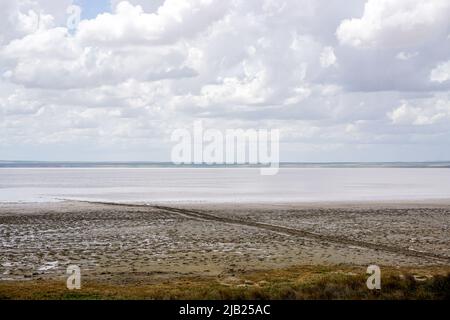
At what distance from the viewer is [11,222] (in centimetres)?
3966

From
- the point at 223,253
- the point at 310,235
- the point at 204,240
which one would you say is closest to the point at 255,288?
the point at 223,253

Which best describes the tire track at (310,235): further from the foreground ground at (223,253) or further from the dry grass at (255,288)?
the dry grass at (255,288)

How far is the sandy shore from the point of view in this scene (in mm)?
22672

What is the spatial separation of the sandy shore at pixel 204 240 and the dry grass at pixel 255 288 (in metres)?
1.61

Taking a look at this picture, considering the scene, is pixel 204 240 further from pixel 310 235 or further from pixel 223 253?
pixel 310 235

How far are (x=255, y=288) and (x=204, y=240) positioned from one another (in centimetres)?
1459

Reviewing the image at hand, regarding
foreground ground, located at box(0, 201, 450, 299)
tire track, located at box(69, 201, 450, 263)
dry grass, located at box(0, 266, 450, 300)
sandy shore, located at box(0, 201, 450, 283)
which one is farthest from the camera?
tire track, located at box(69, 201, 450, 263)

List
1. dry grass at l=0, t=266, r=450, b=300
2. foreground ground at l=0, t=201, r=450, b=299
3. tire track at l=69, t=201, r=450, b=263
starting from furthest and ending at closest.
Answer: tire track at l=69, t=201, r=450, b=263 → foreground ground at l=0, t=201, r=450, b=299 → dry grass at l=0, t=266, r=450, b=300

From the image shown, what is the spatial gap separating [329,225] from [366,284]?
2321 cm

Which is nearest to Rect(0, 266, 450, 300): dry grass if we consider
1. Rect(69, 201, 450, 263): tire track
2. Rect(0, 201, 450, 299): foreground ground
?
Rect(0, 201, 450, 299): foreground ground

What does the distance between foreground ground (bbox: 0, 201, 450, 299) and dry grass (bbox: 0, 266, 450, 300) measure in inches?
1.5

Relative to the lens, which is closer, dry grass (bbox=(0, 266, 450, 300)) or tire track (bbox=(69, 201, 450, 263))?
dry grass (bbox=(0, 266, 450, 300))

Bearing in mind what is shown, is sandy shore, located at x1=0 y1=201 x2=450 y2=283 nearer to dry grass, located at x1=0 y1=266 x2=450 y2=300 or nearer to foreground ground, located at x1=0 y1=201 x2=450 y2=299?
foreground ground, located at x1=0 y1=201 x2=450 y2=299
